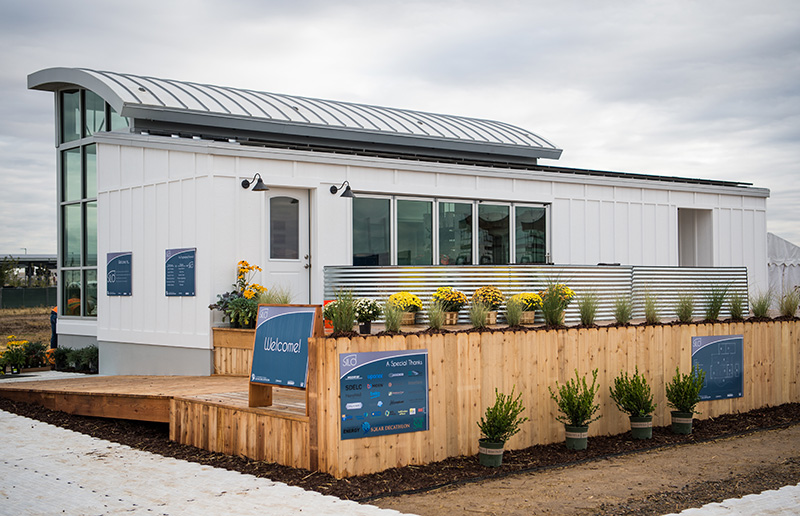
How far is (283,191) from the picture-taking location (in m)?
13.8

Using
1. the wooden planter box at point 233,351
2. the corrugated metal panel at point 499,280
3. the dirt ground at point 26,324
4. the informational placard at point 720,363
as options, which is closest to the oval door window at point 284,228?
the corrugated metal panel at point 499,280

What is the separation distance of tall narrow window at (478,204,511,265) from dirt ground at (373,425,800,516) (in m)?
6.94

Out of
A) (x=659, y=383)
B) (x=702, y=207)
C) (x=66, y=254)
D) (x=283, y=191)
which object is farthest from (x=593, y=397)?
(x=66, y=254)

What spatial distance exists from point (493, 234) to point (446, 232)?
3.77 ft

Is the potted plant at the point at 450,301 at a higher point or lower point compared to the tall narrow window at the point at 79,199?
lower

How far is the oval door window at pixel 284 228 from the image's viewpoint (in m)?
13.6

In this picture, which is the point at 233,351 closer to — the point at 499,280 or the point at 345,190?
the point at 345,190

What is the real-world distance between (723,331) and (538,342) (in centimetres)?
371

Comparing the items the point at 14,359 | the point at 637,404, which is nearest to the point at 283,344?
the point at 637,404

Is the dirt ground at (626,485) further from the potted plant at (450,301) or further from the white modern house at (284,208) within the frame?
the white modern house at (284,208)

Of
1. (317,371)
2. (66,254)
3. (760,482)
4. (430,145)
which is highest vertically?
(430,145)

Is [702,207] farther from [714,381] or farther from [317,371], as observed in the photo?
[317,371]

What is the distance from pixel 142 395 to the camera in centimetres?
1023

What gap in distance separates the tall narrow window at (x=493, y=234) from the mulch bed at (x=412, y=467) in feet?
18.9
